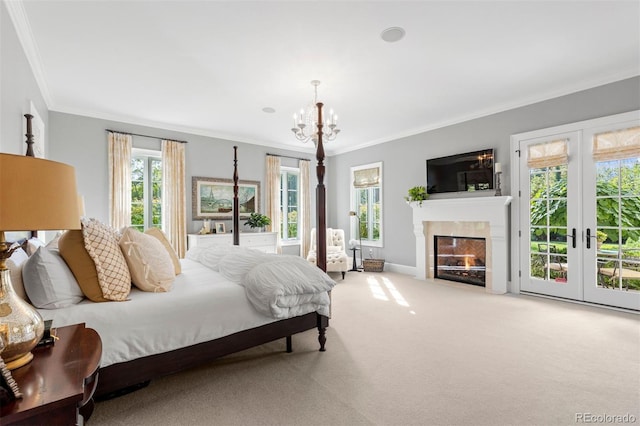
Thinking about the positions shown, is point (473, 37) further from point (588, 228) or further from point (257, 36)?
point (588, 228)

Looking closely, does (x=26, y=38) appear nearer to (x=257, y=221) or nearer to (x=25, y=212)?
(x=25, y=212)

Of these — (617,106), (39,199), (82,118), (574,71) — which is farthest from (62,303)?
(617,106)

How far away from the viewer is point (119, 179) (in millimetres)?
4750

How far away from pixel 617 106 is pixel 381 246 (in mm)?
4027

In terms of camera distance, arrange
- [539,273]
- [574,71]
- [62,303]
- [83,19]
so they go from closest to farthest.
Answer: [62,303] < [83,19] < [574,71] < [539,273]

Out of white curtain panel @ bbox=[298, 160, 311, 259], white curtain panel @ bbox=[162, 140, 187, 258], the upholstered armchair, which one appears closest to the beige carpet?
the upholstered armchair

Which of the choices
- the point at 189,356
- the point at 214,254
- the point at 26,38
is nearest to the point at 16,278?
the point at 189,356

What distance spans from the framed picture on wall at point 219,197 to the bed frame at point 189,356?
12.2 ft

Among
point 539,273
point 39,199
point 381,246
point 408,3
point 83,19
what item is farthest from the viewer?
point 381,246

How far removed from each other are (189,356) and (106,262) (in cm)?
76

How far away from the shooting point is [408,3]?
7.80 ft

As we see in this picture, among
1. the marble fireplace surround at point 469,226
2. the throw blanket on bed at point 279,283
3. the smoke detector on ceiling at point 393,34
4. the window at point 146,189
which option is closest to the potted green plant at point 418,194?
the marble fireplace surround at point 469,226

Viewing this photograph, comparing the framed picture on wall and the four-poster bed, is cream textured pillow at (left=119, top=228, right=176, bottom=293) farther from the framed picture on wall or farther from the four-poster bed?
the framed picture on wall

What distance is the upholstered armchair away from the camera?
5539 mm
